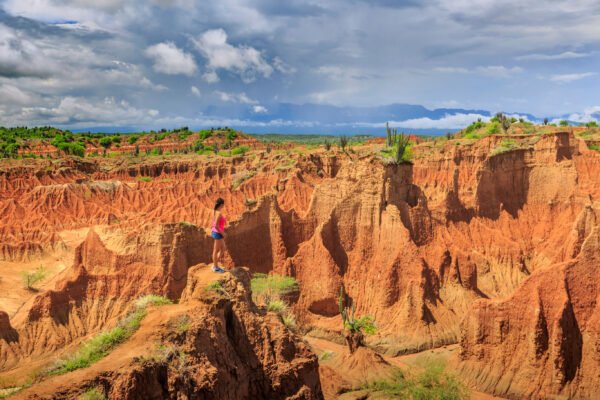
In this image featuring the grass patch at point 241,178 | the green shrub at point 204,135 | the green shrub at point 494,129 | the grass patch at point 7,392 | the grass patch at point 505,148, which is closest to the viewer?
the grass patch at point 7,392

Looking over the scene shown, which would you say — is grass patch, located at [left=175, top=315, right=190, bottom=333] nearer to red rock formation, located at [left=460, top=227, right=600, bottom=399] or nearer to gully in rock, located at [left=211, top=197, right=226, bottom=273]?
gully in rock, located at [left=211, top=197, right=226, bottom=273]

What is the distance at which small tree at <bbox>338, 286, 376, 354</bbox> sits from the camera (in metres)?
24.2

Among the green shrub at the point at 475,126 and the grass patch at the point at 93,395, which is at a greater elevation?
the green shrub at the point at 475,126

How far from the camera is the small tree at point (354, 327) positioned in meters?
24.2

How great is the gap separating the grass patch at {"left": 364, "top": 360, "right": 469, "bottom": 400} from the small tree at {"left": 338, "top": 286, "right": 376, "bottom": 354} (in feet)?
7.63

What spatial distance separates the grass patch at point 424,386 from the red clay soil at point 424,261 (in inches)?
40.4

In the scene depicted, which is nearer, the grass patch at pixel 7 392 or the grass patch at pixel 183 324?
the grass patch at pixel 7 392

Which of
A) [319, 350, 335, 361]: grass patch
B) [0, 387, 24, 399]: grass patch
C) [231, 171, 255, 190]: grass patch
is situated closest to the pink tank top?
[0, 387, 24, 399]: grass patch

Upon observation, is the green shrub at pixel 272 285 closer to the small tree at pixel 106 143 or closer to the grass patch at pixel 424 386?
the grass patch at pixel 424 386

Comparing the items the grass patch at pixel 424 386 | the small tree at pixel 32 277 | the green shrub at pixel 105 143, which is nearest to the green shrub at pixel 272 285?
the grass patch at pixel 424 386

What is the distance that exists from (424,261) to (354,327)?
6.24 m

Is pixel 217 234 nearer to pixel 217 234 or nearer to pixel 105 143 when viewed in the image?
pixel 217 234

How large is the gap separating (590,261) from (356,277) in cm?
1219

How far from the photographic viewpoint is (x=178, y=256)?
2592 centimetres
